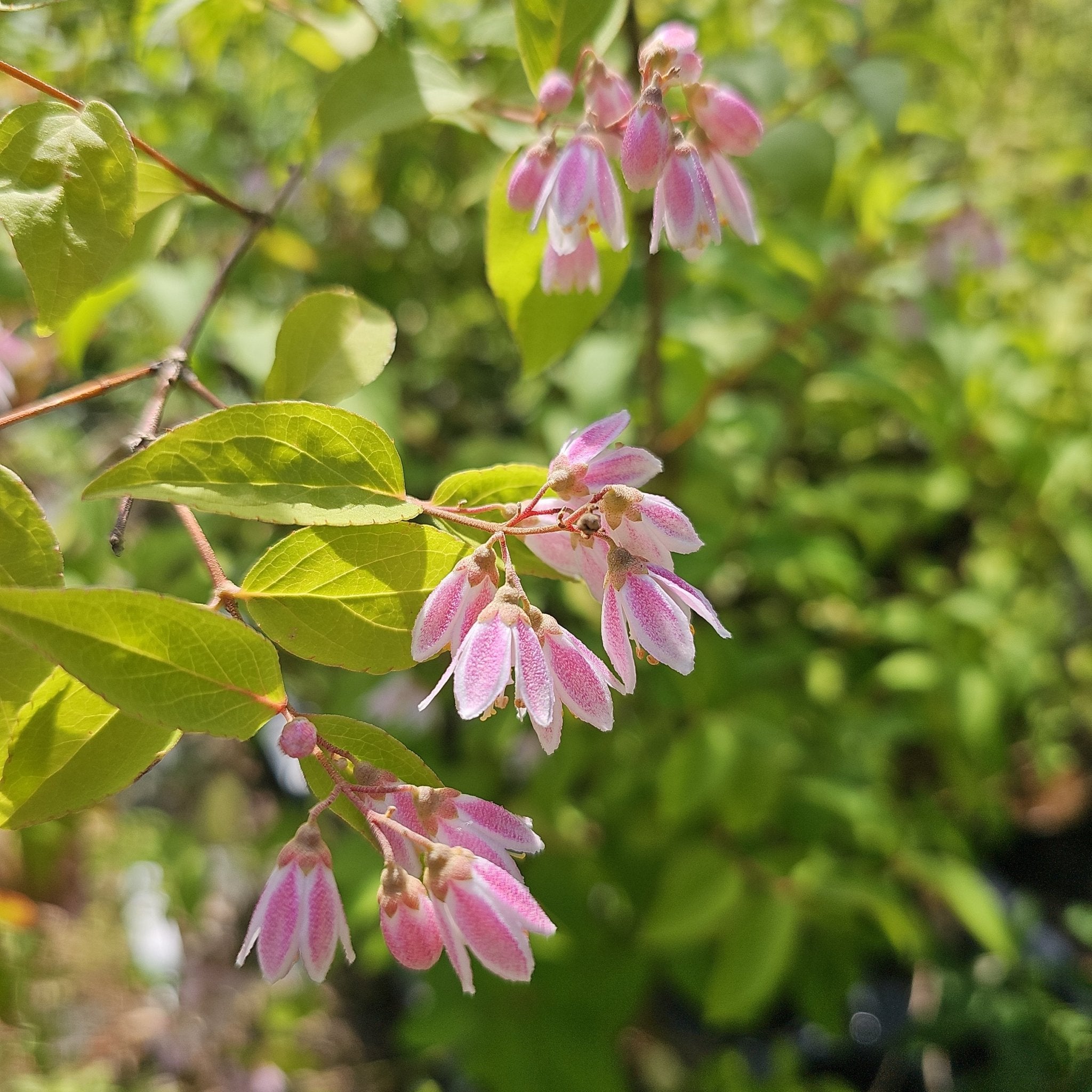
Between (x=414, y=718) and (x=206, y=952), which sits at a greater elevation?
(x=414, y=718)

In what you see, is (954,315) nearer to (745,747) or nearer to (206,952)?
(745,747)

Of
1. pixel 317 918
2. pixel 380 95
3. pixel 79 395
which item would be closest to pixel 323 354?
pixel 79 395

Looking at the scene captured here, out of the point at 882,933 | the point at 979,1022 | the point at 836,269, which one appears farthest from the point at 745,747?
the point at 836,269

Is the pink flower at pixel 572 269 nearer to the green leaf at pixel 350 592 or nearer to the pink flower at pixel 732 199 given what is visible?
the pink flower at pixel 732 199

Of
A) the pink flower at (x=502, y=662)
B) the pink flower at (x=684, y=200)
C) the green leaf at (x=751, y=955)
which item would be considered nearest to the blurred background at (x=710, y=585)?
the green leaf at (x=751, y=955)

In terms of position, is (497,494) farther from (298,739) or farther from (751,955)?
(751,955)

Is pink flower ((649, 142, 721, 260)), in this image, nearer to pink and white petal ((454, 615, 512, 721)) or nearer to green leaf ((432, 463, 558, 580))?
green leaf ((432, 463, 558, 580))
